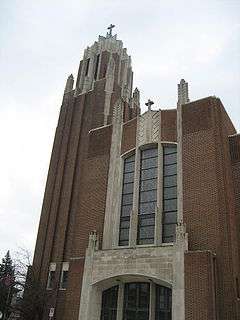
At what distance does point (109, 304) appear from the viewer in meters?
19.9

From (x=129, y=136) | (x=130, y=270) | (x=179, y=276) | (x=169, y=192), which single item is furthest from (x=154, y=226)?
(x=129, y=136)

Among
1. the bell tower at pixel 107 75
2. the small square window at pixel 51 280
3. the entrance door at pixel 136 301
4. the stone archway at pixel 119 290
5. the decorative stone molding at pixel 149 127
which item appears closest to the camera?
the stone archway at pixel 119 290

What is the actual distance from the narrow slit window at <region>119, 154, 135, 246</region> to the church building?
2.4 inches

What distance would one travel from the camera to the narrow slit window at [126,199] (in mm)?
21567

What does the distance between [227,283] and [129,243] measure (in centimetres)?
562

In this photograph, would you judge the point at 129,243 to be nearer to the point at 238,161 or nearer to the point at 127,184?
the point at 127,184

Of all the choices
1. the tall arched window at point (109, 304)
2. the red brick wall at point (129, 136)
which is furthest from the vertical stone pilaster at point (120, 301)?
the red brick wall at point (129, 136)

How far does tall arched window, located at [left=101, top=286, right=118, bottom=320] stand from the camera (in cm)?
1955

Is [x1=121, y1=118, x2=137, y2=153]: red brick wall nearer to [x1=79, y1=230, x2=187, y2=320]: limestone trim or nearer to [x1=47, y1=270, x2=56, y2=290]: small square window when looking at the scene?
[x1=79, y1=230, x2=187, y2=320]: limestone trim

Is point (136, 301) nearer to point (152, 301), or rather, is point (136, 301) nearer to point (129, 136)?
point (152, 301)

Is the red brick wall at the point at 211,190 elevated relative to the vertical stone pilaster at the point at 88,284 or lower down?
elevated

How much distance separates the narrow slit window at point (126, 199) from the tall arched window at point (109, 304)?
8.63 ft

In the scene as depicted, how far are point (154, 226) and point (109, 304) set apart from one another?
469 cm

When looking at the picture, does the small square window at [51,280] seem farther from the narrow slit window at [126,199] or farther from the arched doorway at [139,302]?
the narrow slit window at [126,199]
